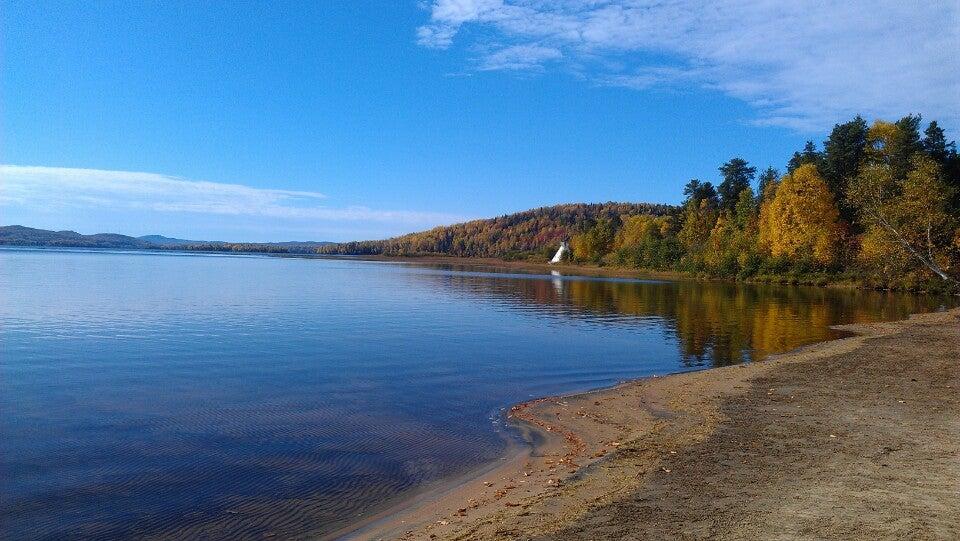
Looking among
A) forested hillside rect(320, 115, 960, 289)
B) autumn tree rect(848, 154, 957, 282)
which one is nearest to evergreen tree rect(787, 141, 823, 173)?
forested hillside rect(320, 115, 960, 289)

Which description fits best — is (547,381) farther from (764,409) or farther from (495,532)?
(495,532)

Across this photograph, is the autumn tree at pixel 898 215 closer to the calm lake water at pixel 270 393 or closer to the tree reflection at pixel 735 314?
the tree reflection at pixel 735 314

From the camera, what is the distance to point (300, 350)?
23828 mm

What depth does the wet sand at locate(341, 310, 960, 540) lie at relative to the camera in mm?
7207

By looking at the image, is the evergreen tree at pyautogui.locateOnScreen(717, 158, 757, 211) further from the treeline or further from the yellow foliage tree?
the yellow foliage tree

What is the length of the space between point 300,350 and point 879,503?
793 inches

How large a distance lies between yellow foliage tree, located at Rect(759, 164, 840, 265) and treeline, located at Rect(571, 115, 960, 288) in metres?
0.13

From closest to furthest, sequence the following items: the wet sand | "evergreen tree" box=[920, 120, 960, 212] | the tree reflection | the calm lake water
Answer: the wet sand
the calm lake water
the tree reflection
"evergreen tree" box=[920, 120, 960, 212]

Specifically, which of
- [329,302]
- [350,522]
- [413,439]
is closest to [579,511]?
[350,522]

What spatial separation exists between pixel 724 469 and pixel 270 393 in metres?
11.9

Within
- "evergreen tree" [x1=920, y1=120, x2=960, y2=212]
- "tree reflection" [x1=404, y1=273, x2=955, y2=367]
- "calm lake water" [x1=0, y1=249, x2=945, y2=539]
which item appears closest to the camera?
"calm lake water" [x1=0, y1=249, x2=945, y2=539]

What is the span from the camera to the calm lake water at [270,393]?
952 centimetres

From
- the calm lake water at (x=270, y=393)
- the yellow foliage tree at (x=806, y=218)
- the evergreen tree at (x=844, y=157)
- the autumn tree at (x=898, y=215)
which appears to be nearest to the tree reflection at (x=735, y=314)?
the calm lake water at (x=270, y=393)

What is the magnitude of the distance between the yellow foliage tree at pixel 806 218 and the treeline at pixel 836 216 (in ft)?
0.41
